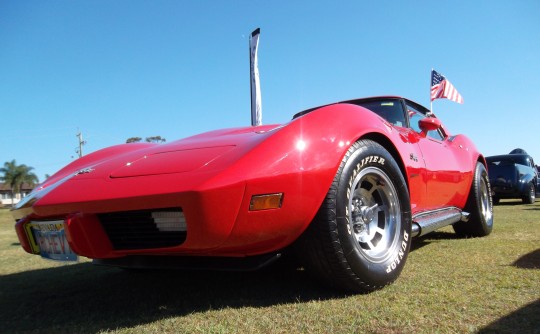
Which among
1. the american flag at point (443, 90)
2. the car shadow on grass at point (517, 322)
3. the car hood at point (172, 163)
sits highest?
the american flag at point (443, 90)

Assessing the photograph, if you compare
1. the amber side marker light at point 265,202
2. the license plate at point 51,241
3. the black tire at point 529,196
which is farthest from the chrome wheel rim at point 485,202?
the black tire at point 529,196

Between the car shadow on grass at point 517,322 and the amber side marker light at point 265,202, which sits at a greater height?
the amber side marker light at point 265,202

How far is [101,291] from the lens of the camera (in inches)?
107

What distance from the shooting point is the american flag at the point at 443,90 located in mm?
10414

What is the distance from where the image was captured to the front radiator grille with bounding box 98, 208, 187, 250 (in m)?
1.92

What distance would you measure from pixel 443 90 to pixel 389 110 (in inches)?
300

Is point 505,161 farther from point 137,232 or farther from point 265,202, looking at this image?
point 137,232

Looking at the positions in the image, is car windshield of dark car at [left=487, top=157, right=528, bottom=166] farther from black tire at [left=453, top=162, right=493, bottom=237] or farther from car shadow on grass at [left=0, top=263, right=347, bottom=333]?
car shadow on grass at [left=0, top=263, right=347, bottom=333]

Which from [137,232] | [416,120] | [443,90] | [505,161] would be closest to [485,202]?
[416,120]

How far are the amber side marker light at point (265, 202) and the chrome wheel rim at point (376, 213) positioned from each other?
0.61 m

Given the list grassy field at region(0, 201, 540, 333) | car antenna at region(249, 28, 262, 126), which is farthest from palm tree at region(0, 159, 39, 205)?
grassy field at region(0, 201, 540, 333)

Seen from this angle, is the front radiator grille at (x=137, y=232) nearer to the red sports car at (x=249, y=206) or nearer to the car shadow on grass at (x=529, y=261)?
the red sports car at (x=249, y=206)

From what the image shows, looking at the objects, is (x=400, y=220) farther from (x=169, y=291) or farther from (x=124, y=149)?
(x=124, y=149)

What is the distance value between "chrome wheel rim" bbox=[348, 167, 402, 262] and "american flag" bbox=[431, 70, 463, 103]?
28.9 ft
